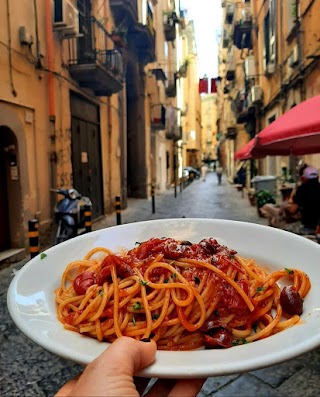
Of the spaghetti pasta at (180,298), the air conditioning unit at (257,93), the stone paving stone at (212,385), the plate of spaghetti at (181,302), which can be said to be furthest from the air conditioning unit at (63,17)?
the air conditioning unit at (257,93)

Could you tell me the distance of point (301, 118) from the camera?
14.8 ft

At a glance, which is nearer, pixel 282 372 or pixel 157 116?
pixel 282 372

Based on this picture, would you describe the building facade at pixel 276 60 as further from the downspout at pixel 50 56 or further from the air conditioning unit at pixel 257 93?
the downspout at pixel 50 56

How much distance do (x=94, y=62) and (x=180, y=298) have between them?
8.76 metres

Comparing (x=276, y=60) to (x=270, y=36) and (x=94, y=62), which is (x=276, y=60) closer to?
(x=270, y=36)

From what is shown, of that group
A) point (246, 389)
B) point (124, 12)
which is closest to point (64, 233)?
point (246, 389)

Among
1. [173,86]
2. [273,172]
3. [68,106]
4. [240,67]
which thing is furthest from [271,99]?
[173,86]

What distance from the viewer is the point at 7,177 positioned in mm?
6945

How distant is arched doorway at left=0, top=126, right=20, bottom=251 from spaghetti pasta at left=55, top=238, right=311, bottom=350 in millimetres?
5664

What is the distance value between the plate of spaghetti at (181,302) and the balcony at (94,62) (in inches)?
315

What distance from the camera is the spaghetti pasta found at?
1367 millimetres

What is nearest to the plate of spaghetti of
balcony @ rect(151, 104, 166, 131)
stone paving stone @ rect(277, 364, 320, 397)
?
stone paving stone @ rect(277, 364, 320, 397)

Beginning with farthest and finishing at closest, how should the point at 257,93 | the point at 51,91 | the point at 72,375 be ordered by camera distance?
the point at 257,93 → the point at 51,91 → the point at 72,375

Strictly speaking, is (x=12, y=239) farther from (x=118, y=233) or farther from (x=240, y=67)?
(x=240, y=67)
